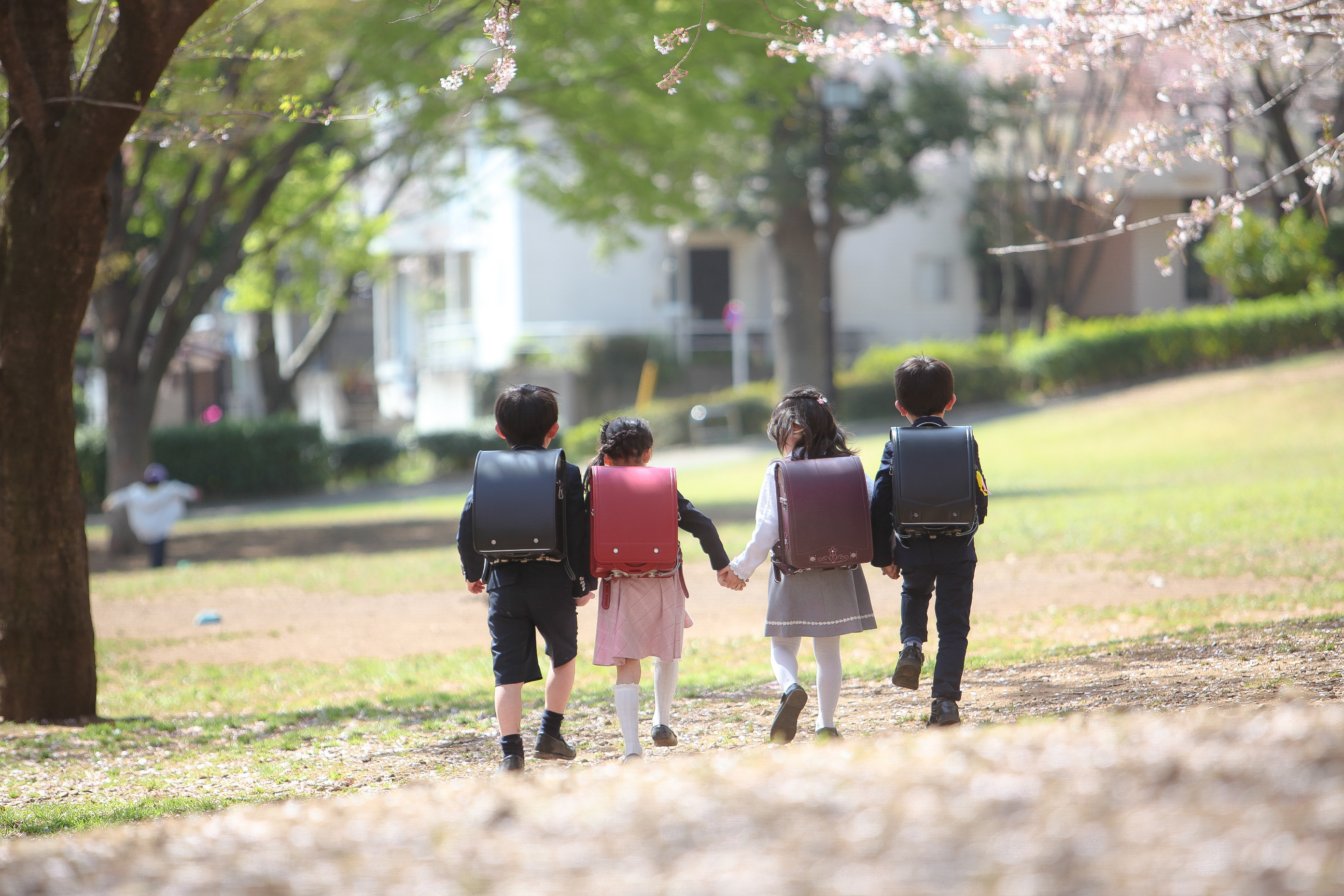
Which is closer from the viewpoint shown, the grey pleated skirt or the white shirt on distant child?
the grey pleated skirt

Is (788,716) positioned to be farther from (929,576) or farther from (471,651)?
(471,651)

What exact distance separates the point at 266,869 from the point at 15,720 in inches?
203

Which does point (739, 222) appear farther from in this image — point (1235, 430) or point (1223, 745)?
point (1223, 745)

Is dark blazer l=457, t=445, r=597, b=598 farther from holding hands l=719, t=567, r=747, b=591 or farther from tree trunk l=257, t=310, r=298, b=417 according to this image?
tree trunk l=257, t=310, r=298, b=417

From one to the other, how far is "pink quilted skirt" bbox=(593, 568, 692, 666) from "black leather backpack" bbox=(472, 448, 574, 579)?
32cm

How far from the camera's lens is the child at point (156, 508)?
14555mm

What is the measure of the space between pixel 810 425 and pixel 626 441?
0.74m

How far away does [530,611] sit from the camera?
4887 millimetres

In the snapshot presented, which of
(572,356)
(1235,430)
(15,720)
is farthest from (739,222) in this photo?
(15,720)

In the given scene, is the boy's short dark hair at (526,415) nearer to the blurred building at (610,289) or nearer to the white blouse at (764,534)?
the white blouse at (764,534)

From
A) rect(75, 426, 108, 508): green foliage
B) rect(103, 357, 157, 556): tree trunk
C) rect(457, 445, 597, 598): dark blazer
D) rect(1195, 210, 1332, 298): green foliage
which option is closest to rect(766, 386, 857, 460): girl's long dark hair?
rect(457, 445, 597, 598): dark blazer

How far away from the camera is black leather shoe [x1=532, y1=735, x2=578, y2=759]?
4805mm

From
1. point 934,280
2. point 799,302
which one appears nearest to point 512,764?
point 799,302

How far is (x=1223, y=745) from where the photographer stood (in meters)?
2.59
